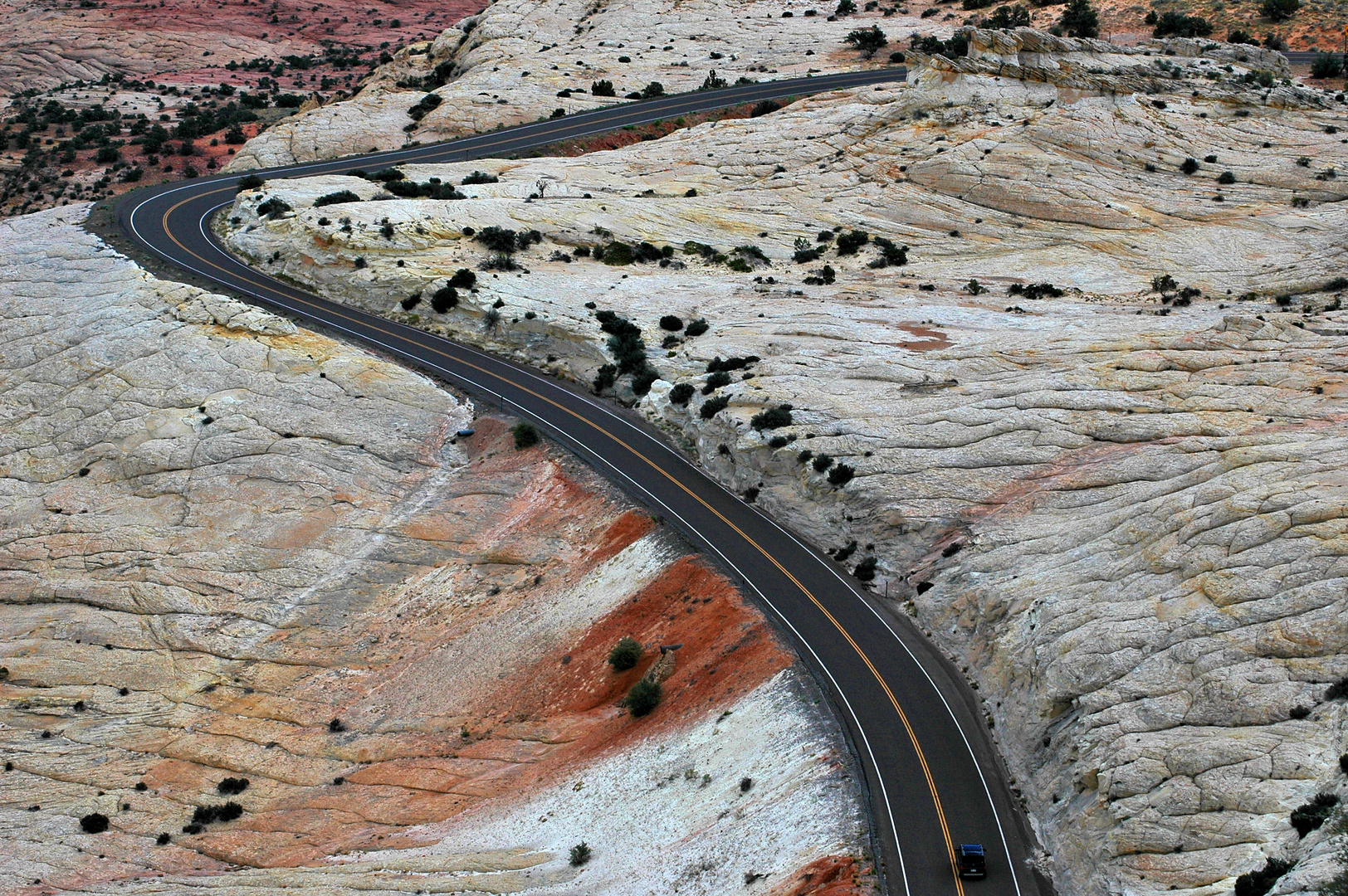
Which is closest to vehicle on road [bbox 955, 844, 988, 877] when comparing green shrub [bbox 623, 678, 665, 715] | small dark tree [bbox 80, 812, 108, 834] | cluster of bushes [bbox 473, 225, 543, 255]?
green shrub [bbox 623, 678, 665, 715]

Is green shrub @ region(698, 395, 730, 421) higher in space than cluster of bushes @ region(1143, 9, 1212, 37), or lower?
lower

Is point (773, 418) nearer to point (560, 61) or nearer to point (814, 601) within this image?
point (814, 601)

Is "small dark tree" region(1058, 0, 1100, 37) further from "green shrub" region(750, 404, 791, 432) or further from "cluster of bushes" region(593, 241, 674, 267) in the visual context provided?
"green shrub" region(750, 404, 791, 432)

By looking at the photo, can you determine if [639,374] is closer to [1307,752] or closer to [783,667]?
[783,667]

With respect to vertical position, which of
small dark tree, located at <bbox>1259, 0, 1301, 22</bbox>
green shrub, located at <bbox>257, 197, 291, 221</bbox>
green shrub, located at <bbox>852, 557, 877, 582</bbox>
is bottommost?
green shrub, located at <bbox>852, 557, 877, 582</bbox>

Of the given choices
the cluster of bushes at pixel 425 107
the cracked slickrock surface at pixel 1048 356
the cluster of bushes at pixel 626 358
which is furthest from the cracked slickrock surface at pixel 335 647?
the cluster of bushes at pixel 425 107

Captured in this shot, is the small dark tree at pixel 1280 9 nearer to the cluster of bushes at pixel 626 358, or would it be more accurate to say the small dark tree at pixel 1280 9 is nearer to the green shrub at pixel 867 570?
the cluster of bushes at pixel 626 358

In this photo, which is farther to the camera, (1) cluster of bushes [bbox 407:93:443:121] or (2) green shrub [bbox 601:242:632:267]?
(1) cluster of bushes [bbox 407:93:443:121]
